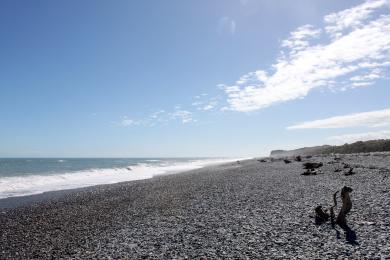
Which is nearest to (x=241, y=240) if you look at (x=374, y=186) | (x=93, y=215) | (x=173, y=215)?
(x=173, y=215)

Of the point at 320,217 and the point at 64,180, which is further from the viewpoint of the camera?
the point at 64,180

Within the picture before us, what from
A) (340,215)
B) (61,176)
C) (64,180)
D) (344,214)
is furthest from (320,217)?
(61,176)

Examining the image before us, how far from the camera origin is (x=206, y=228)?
38.7 feet

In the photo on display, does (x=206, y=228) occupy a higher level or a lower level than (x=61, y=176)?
lower

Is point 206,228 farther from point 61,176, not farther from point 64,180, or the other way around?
point 61,176

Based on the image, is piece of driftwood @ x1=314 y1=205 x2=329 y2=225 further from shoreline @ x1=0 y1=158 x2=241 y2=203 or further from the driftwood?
shoreline @ x1=0 y1=158 x2=241 y2=203

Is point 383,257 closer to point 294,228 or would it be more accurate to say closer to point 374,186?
point 294,228

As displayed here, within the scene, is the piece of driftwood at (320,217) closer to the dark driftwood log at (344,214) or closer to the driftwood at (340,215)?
the driftwood at (340,215)

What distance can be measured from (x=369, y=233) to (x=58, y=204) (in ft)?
54.3

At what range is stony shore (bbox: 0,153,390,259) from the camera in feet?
30.1

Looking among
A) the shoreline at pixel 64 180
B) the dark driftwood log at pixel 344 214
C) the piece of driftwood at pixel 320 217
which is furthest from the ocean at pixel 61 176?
the dark driftwood log at pixel 344 214

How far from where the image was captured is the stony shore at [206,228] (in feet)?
30.1

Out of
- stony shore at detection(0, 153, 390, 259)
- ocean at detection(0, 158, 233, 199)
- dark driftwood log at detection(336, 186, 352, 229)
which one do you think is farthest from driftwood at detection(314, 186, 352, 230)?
ocean at detection(0, 158, 233, 199)

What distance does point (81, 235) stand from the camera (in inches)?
489
